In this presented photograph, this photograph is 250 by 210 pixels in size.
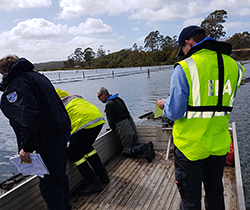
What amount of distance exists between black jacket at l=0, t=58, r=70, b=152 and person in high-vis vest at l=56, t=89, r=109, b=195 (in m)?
0.81

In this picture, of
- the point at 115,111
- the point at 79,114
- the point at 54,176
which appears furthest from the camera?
the point at 115,111

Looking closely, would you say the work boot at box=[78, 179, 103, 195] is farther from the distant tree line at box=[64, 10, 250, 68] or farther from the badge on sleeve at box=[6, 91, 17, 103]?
the distant tree line at box=[64, 10, 250, 68]

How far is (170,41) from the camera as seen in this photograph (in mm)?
117188

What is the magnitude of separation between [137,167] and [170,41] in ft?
396

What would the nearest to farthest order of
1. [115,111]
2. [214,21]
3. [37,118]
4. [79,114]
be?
[37,118] → [79,114] → [115,111] → [214,21]

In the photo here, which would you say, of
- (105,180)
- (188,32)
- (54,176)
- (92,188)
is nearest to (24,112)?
(54,176)

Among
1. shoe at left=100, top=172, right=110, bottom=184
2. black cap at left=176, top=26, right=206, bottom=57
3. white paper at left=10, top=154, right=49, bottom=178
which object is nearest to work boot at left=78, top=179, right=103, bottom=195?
shoe at left=100, top=172, right=110, bottom=184

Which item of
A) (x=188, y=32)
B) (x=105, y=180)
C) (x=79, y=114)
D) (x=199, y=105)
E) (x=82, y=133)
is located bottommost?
(x=105, y=180)

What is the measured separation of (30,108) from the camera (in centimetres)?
185

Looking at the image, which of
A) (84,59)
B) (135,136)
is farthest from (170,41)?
(135,136)

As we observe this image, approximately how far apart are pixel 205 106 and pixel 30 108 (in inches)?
53.7

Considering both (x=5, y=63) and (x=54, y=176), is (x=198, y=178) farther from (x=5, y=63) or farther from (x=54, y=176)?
(x=5, y=63)

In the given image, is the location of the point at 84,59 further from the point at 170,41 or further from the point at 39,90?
the point at 39,90

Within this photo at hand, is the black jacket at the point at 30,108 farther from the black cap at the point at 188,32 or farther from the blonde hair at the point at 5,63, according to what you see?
the black cap at the point at 188,32
